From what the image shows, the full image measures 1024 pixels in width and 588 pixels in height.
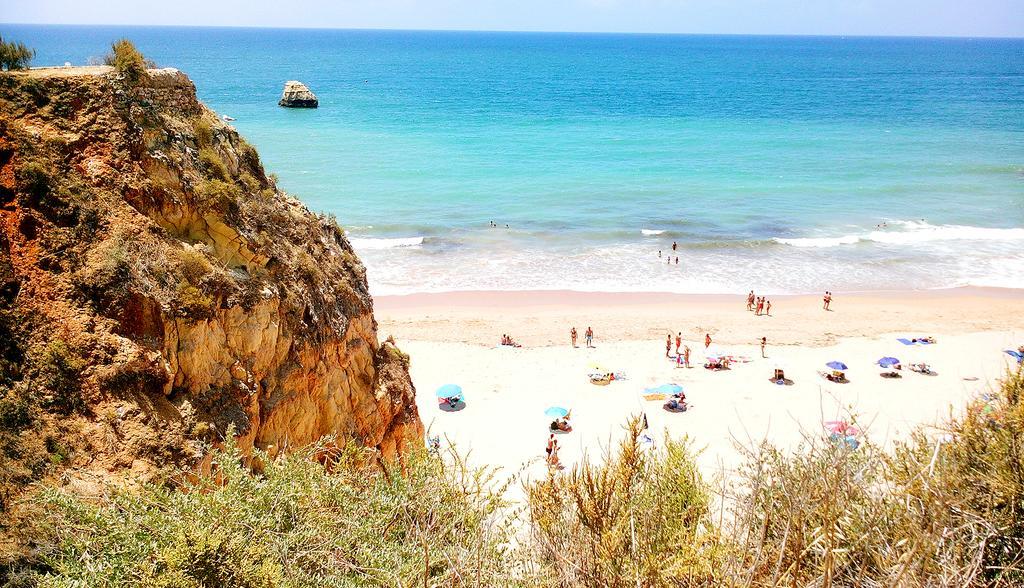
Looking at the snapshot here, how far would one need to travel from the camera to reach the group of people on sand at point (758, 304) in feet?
95.8

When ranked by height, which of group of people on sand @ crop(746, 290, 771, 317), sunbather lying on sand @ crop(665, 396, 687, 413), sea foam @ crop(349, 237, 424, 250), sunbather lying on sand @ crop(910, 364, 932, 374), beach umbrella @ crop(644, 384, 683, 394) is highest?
sea foam @ crop(349, 237, 424, 250)

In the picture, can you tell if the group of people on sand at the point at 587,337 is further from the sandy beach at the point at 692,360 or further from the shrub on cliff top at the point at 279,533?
the shrub on cliff top at the point at 279,533

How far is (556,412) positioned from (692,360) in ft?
24.3

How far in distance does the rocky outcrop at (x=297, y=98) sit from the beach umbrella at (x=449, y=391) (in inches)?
2675

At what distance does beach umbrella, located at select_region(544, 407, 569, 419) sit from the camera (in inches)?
784

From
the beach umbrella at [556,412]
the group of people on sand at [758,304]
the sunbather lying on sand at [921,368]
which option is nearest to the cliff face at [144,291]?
the beach umbrella at [556,412]

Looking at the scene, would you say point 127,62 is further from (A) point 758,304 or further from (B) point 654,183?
(B) point 654,183

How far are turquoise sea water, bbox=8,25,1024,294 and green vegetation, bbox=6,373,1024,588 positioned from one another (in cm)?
2516

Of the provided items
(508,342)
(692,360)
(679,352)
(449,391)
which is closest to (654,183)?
(679,352)

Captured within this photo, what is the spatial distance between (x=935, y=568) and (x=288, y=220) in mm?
9171

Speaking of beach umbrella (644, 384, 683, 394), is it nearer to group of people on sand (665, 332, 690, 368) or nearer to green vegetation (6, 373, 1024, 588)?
group of people on sand (665, 332, 690, 368)

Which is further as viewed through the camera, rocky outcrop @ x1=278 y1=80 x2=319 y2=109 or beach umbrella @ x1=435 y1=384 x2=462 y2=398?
→ rocky outcrop @ x1=278 y1=80 x2=319 y2=109

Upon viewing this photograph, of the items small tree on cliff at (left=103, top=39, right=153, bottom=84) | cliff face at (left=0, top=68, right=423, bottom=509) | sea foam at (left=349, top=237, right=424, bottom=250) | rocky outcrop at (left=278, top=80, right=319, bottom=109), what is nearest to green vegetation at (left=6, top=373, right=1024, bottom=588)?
cliff face at (left=0, top=68, right=423, bottom=509)

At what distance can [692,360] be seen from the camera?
81.3ft
